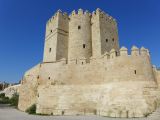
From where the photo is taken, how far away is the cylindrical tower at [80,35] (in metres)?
21.0

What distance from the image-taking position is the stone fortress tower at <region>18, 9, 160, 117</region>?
13.5m

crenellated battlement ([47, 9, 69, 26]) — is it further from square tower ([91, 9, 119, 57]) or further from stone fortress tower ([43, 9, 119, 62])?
square tower ([91, 9, 119, 57])

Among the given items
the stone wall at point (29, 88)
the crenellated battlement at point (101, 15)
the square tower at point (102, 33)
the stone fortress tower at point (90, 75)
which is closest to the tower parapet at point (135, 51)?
the stone fortress tower at point (90, 75)

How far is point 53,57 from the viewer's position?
20.7 meters

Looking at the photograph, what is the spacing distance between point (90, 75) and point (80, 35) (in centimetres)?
715

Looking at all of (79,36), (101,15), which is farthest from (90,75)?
(101,15)

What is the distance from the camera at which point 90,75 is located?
1634 cm

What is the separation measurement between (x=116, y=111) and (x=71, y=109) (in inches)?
176

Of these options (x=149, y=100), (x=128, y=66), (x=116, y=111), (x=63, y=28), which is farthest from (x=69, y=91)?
A: (x=63, y=28)

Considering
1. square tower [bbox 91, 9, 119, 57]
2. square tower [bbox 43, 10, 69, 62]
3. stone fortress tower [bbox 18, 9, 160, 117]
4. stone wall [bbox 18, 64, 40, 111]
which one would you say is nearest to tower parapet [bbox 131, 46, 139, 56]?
stone fortress tower [bbox 18, 9, 160, 117]

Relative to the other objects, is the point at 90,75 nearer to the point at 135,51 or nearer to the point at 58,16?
the point at 135,51

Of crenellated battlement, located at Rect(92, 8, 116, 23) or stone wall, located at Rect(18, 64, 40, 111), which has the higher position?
crenellated battlement, located at Rect(92, 8, 116, 23)

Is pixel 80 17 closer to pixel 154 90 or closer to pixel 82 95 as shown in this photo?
pixel 82 95

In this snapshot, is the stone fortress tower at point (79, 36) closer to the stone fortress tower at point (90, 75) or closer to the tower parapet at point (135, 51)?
the stone fortress tower at point (90, 75)
